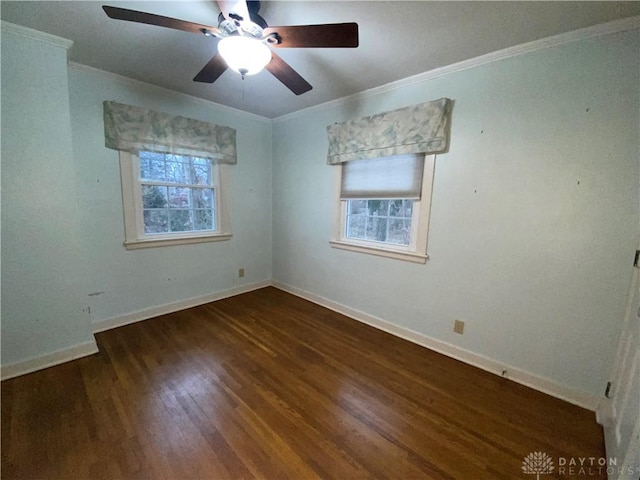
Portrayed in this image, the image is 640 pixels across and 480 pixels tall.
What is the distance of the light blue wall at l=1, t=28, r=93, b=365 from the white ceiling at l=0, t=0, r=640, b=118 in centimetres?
30

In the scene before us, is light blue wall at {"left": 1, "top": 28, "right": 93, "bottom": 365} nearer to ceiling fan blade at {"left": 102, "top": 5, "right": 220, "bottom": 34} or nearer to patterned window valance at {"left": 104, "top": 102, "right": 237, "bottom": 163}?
patterned window valance at {"left": 104, "top": 102, "right": 237, "bottom": 163}

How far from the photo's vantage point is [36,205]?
1.85m

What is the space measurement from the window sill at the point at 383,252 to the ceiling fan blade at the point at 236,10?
209 cm

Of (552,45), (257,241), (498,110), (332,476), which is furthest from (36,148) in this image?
(552,45)

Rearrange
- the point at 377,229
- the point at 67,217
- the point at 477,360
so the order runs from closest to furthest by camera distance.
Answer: the point at 67,217, the point at 477,360, the point at 377,229

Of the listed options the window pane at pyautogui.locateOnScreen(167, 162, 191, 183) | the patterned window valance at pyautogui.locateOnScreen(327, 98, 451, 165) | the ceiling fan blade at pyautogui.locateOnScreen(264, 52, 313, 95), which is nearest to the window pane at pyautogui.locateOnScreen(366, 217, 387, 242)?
the patterned window valance at pyautogui.locateOnScreen(327, 98, 451, 165)

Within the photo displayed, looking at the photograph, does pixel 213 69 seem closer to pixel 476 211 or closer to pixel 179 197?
pixel 179 197

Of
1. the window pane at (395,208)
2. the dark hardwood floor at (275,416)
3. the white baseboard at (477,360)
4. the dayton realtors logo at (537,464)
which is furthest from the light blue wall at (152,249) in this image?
the dayton realtors logo at (537,464)

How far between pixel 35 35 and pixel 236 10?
63.8 inches

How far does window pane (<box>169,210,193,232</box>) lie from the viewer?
295 cm

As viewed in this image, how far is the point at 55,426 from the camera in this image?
1478 millimetres

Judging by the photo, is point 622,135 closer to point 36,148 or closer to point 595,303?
point 595,303

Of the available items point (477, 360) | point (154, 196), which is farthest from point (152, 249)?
point (477, 360)

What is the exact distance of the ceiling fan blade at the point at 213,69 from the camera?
163 centimetres
